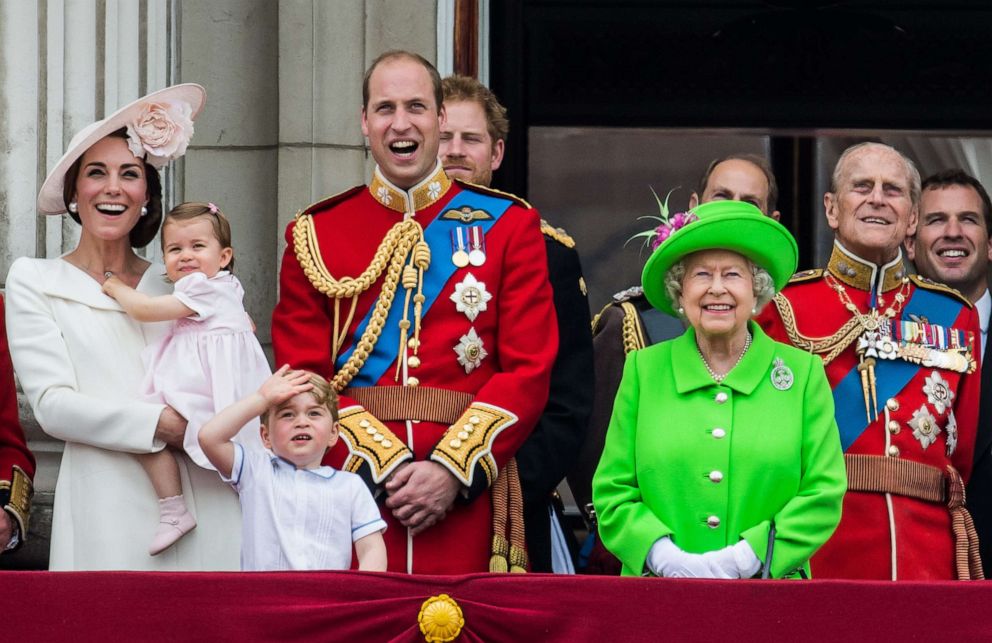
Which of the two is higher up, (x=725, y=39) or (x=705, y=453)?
(x=725, y=39)

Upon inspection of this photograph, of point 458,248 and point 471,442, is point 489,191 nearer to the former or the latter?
point 458,248

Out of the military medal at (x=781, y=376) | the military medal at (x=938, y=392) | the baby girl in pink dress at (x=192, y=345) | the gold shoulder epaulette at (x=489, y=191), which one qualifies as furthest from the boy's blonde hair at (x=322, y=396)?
the military medal at (x=938, y=392)

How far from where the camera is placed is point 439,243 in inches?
224

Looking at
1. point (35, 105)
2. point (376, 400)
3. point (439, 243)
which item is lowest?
point (376, 400)

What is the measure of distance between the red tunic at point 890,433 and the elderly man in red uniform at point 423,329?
2.40 feet

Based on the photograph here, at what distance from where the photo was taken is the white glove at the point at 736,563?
5121 millimetres

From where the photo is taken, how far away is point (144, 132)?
5680mm

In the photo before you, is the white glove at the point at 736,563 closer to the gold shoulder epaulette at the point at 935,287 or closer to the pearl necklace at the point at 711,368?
the pearl necklace at the point at 711,368

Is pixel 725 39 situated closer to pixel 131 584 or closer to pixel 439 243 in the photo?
pixel 439 243

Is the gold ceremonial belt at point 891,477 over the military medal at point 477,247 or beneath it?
beneath

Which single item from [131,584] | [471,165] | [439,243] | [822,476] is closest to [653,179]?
[471,165]

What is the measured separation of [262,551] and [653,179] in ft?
9.96

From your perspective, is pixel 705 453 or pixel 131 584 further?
pixel 705 453

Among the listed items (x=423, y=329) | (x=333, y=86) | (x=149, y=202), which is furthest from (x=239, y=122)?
(x=423, y=329)
